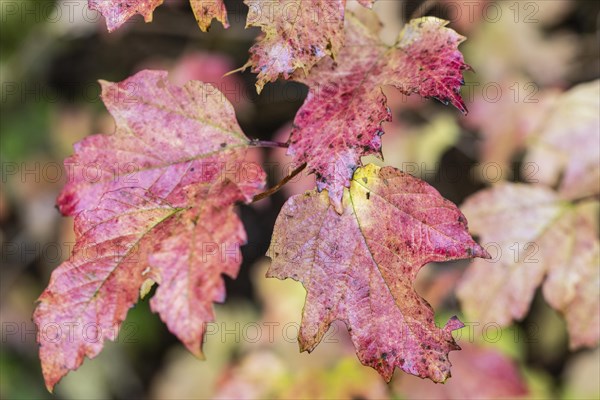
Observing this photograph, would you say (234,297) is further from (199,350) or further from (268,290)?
(199,350)

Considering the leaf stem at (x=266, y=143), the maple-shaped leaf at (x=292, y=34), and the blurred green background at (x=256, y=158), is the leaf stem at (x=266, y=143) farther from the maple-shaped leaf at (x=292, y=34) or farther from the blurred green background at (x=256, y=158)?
the blurred green background at (x=256, y=158)

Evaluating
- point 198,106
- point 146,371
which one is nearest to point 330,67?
point 198,106

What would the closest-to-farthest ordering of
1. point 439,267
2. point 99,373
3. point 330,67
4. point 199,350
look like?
point 199,350, point 330,67, point 439,267, point 99,373

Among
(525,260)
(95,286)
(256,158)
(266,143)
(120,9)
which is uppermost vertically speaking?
(120,9)

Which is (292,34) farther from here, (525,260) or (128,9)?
(525,260)

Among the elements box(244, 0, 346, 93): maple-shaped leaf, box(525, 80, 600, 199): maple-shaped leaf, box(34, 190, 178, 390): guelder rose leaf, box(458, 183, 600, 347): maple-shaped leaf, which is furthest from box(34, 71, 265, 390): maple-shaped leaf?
box(525, 80, 600, 199): maple-shaped leaf

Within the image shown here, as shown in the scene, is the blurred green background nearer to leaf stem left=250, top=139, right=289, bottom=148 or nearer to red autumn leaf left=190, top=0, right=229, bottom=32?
leaf stem left=250, top=139, right=289, bottom=148

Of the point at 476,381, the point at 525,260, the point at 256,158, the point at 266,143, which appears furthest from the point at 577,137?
the point at 256,158
